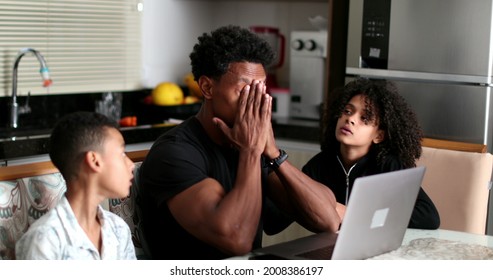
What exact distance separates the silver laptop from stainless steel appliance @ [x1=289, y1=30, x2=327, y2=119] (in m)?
2.22

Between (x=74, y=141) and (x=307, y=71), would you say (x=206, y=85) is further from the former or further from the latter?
(x=307, y=71)

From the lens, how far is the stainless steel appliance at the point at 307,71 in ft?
13.8

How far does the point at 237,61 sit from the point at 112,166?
17.7 inches

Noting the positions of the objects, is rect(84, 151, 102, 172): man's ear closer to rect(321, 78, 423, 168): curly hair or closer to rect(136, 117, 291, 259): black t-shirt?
rect(136, 117, 291, 259): black t-shirt

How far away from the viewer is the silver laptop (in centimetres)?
178

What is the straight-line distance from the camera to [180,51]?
468 centimetres

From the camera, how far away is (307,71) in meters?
4.27

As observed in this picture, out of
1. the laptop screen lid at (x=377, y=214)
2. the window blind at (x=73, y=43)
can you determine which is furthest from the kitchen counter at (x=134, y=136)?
the laptop screen lid at (x=377, y=214)

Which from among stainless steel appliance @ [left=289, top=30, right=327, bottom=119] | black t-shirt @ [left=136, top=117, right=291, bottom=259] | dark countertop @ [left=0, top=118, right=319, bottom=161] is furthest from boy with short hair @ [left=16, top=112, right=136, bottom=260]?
stainless steel appliance @ [left=289, top=30, right=327, bottom=119]

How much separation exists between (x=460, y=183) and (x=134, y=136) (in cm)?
151

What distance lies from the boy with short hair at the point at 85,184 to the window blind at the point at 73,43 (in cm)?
209

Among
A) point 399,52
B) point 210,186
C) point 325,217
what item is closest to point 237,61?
point 210,186

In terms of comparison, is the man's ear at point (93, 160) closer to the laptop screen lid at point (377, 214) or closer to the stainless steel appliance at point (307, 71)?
the laptop screen lid at point (377, 214)
